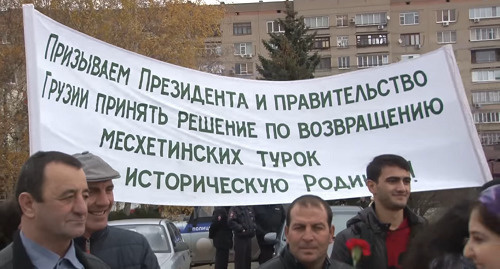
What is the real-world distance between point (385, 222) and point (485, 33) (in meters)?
76.0

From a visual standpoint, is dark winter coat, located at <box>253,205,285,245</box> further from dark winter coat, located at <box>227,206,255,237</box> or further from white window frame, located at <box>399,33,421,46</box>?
white window frame, located at <box>399,33,421,46</box>

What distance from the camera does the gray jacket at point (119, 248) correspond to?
3791 millimetres

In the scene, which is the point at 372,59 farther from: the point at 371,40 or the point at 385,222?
the point at 385,222

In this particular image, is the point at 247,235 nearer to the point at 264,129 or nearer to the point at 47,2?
the point at 264,129

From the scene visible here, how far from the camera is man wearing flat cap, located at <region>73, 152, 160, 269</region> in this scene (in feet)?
12.2

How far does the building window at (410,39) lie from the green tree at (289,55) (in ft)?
130

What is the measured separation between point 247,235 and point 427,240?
761cm

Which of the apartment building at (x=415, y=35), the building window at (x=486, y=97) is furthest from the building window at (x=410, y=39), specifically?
the building window at (x=486, y=97)

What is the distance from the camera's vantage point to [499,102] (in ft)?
246

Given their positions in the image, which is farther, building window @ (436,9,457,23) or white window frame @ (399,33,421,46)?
white window frame @ (399,33,421,46)

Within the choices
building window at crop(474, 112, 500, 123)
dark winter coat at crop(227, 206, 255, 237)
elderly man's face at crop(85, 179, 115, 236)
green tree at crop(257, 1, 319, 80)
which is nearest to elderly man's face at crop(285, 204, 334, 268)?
elderly man's face at crop(85, 179, 115, 236)

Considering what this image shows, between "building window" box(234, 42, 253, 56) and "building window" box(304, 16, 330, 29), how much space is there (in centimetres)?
718

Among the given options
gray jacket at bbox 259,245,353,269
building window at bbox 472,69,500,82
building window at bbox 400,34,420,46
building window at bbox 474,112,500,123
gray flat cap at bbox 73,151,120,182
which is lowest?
building window at bbox 474,112,500,123

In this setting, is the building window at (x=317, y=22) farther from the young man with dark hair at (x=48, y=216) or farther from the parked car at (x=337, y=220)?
the young man with dark hair at (x=48, y=216)
